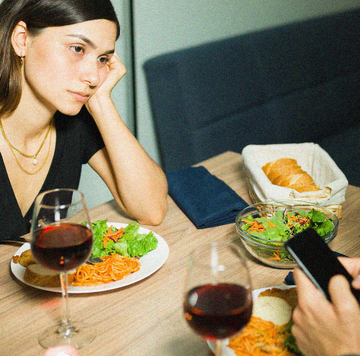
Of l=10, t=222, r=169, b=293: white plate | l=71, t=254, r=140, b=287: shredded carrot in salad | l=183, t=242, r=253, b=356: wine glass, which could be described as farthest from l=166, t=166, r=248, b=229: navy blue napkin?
l=183, t=242, r=253, b=356: wine glass

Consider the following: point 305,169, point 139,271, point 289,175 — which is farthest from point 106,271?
point 305,169

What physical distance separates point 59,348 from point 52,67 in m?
0.86

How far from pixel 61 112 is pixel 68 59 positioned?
221mm

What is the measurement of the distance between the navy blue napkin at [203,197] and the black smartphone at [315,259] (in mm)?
560

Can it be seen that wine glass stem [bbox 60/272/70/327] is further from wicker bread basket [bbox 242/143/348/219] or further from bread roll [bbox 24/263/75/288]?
wicker bread basket [bbox 242/143/348/219]

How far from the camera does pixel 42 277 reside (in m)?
0.95

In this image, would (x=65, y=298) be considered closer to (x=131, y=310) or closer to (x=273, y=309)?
(x=131, y=310)

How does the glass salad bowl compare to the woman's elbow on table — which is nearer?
the glass salad bowl

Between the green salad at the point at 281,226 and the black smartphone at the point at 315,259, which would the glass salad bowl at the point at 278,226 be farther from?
the black smartphone at the point at 315,259

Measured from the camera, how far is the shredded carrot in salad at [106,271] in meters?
0.96

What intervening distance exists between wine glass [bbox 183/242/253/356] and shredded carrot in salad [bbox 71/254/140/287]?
406mm

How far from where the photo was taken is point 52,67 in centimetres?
129

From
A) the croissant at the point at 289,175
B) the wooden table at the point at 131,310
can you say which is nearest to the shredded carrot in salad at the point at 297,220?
the wooden table at the point at 131,310

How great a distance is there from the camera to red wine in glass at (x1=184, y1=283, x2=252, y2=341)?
1.93ft
